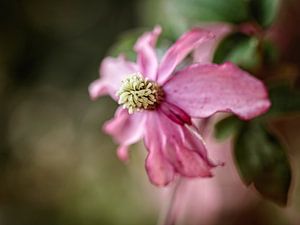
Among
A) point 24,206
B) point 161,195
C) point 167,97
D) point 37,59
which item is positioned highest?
point 37,59

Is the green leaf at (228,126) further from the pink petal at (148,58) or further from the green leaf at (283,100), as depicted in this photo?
the pink petal at (148,58)

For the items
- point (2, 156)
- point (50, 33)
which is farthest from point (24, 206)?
point (50, 33)

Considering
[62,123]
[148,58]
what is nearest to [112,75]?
[148,58]

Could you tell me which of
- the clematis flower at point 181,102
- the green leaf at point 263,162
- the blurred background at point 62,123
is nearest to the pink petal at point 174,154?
the clematis flower at point 181,102

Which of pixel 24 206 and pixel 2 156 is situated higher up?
pixel 2 156

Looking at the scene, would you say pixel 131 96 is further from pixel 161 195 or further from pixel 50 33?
pixel 50 33

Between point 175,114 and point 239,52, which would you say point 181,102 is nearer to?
point 175,114
